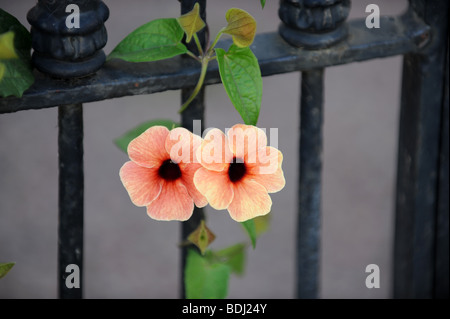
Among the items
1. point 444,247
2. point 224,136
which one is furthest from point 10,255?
point 224,136

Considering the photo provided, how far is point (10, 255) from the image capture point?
231cm

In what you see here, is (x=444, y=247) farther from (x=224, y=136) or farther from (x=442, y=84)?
(x=224, y=136)

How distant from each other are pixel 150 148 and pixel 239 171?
3.9 inches

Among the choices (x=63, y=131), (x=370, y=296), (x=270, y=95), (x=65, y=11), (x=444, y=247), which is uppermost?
(x=65, y=11)

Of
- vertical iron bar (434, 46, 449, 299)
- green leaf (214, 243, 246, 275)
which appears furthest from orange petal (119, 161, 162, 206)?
vertical iron bar (434, 46, 449, 299)

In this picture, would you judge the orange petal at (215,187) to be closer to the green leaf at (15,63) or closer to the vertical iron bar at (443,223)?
the green leaf at (15,63)

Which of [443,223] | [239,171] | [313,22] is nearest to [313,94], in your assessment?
[313,22]

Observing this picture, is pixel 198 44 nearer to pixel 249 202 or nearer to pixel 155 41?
pixel 155 41

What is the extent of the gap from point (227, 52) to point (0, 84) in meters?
0.24

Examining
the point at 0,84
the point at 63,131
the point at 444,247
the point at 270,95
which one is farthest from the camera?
the point at 270,95

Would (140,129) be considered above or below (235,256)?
above

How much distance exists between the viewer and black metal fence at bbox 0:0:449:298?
802 mm

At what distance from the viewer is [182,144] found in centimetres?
79

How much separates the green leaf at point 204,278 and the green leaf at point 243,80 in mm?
260
